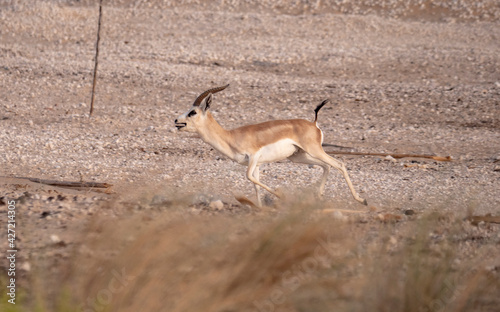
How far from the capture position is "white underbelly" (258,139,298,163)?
26.2 ft

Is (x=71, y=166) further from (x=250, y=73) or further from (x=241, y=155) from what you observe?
(x=250, y=73)

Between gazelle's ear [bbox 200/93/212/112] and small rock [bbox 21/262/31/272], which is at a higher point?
gazelle's ear [bbox 200/93/212/112]

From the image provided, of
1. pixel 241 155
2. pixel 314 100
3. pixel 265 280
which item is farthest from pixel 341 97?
pixel 265 280

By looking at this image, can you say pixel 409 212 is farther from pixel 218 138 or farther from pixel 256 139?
pixel 218 138

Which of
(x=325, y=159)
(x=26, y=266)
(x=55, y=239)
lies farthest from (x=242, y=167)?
(x=26, y=266)

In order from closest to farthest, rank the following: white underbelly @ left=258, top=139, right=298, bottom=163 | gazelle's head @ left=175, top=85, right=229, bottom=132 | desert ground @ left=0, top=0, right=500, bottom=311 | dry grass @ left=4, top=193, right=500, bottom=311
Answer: dry grass @ left=4, top=193, right=500, bottom=311 < desert ground @ left=0, top=0, right=500, bottom=311 < white underbelly @ left=258, top=139, right=298, bottom=163 < gazelle's head @ left=175, top=85, right=229, bottom=132

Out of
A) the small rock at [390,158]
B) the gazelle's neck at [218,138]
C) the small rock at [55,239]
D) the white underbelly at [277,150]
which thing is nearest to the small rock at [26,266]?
the small rock at [55,239]

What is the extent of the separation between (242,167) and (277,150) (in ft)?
8.85

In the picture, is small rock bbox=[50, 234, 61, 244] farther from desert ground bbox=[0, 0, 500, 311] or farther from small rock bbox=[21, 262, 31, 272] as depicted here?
small rock bbox=[21, 262, 31, 272]

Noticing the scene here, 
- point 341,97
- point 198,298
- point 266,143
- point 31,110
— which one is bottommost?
point 31,110

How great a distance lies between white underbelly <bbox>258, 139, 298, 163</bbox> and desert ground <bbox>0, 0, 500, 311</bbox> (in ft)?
1.42

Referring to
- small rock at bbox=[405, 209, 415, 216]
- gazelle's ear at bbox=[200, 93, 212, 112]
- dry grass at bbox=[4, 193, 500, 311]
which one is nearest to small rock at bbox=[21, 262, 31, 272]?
dry grass at bbox=[4, 193, 500, 311]

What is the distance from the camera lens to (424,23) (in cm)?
2523

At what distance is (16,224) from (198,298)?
317 centimetres
